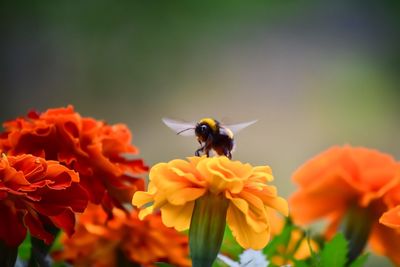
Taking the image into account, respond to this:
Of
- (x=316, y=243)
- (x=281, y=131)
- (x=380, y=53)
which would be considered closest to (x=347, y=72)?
(x=380, y=53)

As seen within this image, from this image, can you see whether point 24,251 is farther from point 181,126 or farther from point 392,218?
point 392,218

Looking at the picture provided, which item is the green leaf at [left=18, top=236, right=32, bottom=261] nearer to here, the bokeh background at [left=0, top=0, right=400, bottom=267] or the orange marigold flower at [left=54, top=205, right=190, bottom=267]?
the orange marigold flower at [left=54, top=205, right=190, bottom=267]

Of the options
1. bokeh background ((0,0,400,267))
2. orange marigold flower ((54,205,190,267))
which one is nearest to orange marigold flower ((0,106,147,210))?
orange marigold flower ((54,205,190,267))

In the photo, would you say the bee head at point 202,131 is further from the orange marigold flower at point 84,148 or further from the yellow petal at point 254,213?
the yellow petal at point 254,213

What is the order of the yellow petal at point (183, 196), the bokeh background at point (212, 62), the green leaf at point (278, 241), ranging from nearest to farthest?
the yellow petal at point (183, 196), the green leaf at point (278, 241), the bokeh background at point (212, 62)

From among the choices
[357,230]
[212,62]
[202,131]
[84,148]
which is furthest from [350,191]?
[212,62]

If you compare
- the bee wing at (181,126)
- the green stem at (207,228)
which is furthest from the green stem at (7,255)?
the bee wing at (181,126)
